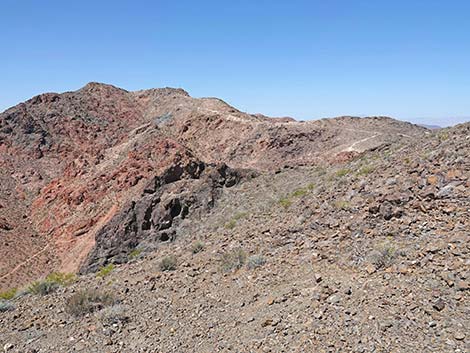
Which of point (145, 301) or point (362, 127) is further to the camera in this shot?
point (362, 127)

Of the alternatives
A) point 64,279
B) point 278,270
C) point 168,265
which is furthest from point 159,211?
point 278,270

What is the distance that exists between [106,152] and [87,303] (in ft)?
101

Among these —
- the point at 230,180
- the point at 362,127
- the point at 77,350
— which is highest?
the point at 362,127

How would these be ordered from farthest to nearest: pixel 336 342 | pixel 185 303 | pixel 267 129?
pixel 267 129, pixel 185 303, pixel 336 342

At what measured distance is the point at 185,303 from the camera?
8.58m

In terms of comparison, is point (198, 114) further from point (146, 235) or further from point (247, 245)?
point (247, 245)

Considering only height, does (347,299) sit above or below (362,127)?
A: below

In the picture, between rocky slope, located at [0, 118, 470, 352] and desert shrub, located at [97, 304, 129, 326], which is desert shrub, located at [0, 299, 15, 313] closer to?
rocky slope, located at [0, 118, 470, 352]

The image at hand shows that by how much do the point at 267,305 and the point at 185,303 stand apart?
75.6 inches

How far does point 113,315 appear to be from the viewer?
325 inches

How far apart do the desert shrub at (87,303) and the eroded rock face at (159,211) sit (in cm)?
809

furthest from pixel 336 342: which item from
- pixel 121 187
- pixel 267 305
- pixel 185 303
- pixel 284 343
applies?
pixel 121 187

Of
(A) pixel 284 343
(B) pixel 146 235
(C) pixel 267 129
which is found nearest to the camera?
(A) pixel 284 343

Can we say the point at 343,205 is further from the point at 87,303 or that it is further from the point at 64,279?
the point at 64,279
